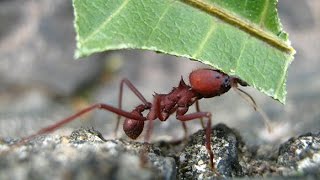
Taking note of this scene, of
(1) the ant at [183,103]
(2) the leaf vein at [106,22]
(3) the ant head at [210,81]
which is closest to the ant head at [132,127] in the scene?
(1) the ant at [183,103]

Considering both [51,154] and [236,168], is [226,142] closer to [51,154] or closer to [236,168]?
[236,168]

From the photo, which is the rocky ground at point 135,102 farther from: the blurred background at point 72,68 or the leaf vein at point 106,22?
the leaf vein at point 106,22

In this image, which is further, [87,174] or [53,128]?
[53,128]

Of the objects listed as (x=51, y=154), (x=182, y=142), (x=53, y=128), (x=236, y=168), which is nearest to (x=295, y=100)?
(x=182, y=142)

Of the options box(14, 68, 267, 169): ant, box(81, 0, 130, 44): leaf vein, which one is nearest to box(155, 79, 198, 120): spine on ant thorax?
box(14, 68, 267, 169): ant

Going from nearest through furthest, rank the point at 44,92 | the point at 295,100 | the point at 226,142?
the point at 226,142
the point at 295,100
the point at 44,92

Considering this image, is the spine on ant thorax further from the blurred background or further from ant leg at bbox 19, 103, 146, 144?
the blurred background
